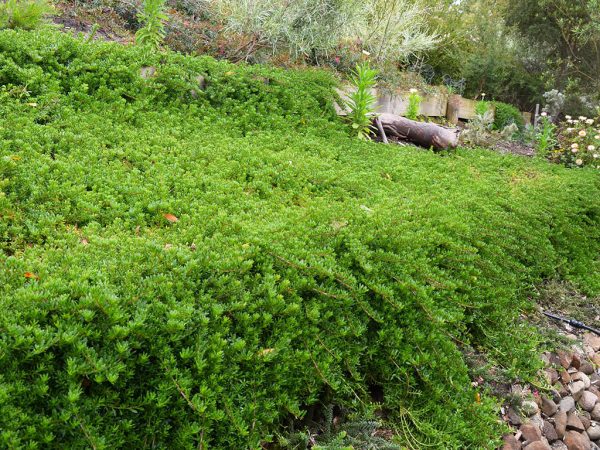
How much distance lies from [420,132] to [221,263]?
6050 mm

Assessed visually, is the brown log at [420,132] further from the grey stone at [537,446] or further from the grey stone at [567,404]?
the grey stone at [537,446]

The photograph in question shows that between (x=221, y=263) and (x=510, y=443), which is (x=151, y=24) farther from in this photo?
(x=510, y=443)

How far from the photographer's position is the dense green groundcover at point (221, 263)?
1870 mm

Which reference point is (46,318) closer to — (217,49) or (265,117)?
(265,117)

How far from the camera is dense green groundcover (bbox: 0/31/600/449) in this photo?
6.14 ft

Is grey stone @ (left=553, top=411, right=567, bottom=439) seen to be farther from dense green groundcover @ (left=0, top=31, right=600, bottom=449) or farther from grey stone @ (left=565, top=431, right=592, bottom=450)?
dense green groundcover @ (left=0, top=31, right=600, bottom=449)

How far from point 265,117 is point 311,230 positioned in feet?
9.66

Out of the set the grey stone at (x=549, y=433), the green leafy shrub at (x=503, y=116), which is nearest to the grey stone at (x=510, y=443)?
the grey stone at (x=549, y=433)

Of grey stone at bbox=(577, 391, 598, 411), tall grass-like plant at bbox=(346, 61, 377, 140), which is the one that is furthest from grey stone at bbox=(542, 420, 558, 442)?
tall grass-like plant at bbox=(346, 61, 377, 140)

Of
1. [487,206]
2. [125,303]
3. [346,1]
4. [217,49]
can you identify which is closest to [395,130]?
[346,1]

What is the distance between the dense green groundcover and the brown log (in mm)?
2072

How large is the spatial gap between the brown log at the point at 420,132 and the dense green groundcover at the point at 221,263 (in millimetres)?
2072

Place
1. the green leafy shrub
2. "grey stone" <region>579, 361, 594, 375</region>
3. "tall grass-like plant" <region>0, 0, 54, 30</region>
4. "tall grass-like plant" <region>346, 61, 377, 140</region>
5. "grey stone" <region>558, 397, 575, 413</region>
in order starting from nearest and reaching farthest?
"grey stone" <region>558, 397, 575, 413</region> < "grey stone" <region>579, 361, 594, 375</region> < "tall grass-like plant" <region>0, 0, 54, 30</region> < "tall grass-like plant" <region>346, 61, 377, 140</region> < the green leafy shrub

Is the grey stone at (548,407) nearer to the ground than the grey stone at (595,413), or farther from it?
farther from it
